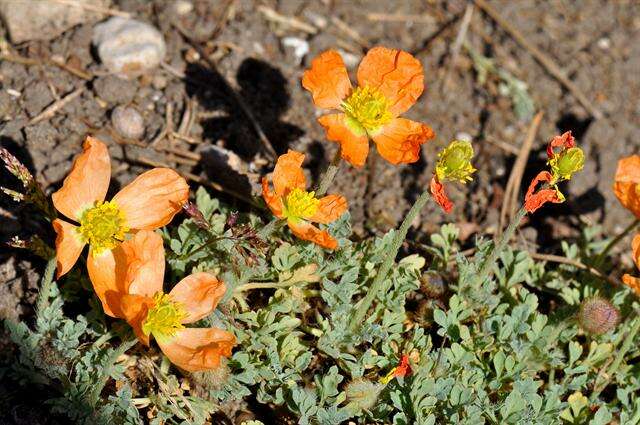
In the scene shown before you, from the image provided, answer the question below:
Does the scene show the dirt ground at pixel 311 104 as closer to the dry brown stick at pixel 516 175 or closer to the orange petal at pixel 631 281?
the dry brown stick at pixel 516 175

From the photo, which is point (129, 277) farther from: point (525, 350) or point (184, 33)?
point (184, 33)

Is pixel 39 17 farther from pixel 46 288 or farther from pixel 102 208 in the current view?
pixel 46 288

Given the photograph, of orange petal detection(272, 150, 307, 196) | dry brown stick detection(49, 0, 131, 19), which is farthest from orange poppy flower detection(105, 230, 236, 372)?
dry brown stick detection(49, 0, 131, 19)

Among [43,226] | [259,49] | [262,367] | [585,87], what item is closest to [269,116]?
[259,49]

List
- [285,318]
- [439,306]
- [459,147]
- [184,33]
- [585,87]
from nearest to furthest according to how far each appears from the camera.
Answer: [459,147] → [285,318] → [439,306] → [184,33] → [585,87]

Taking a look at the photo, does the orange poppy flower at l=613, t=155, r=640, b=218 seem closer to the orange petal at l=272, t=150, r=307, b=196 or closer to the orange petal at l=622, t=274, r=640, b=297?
the orange petal at l=622, t=274, r=640, b=297

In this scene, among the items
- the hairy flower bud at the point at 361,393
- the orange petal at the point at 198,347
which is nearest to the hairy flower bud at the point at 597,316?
the hairy flower bud at the point at 361,393
